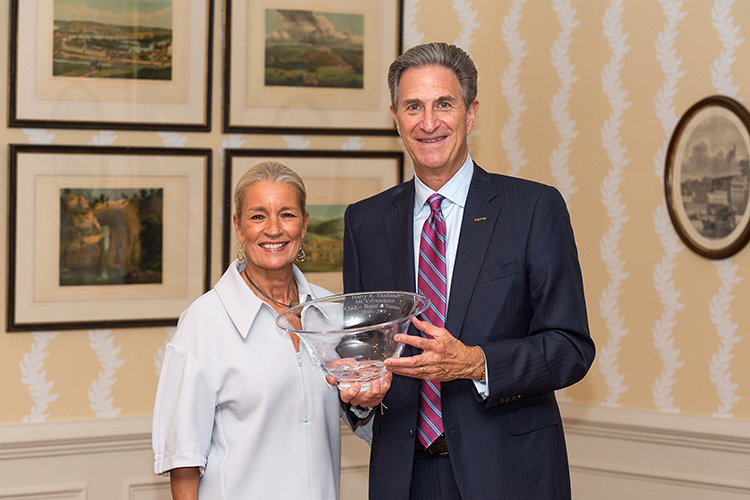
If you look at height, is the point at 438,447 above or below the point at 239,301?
below

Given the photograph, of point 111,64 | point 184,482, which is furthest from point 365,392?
point 111,64

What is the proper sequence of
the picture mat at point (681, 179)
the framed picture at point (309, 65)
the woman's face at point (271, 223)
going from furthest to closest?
the framed picture at point (309, 65) → the picture mat at point (681, 179) → the woman's face at point (271, 223)

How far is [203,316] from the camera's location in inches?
69.9

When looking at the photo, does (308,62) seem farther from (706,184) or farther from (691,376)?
(691,376)

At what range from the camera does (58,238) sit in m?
2.64

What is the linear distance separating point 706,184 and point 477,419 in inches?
56.5

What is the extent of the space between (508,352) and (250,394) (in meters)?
0.61

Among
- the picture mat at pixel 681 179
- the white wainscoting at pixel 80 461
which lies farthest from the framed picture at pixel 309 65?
the white wainscoting at pixel 80 461

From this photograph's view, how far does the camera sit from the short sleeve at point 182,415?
169 cm

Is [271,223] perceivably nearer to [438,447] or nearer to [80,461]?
[438,447]

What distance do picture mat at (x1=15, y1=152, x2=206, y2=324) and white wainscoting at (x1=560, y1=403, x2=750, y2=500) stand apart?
5.27 ft

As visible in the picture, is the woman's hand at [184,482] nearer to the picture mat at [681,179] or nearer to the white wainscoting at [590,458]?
the white wainscoting at [590,458]

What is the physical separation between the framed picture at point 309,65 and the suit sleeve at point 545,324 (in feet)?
4.61

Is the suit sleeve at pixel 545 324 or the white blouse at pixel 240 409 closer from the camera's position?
the suit sleeve at pixel 545 324
